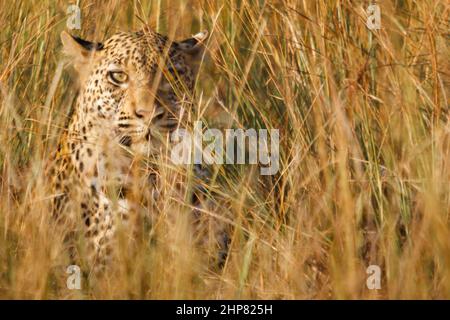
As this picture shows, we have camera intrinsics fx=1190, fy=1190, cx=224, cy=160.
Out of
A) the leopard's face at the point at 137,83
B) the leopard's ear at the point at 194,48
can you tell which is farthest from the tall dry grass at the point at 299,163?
the leopard's face at the point at 137,83

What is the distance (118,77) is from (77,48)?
9.9 inches

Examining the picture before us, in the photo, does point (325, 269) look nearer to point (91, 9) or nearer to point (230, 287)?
point (230, 287)

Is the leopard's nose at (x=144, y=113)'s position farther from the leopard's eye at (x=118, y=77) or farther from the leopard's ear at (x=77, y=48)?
the leopard's ear at (x=77, y=48)

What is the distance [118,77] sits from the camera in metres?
5.06

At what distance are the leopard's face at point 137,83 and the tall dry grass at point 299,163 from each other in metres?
0.19

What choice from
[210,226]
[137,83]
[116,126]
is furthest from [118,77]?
[210,226]

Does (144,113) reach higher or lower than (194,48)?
lower

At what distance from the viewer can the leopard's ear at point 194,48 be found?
5234 millimetres

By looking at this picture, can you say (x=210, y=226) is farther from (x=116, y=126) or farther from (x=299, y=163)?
(x=116, y=126)

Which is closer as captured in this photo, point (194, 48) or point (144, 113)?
point (144, 113)

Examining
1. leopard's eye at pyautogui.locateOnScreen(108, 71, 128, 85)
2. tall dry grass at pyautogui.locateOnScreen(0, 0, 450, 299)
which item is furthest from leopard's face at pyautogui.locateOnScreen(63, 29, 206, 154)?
tall dry grass at pyautogui.locateOnScreen(0, 0, 450, 299)

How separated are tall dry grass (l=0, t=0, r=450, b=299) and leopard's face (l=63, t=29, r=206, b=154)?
19cm

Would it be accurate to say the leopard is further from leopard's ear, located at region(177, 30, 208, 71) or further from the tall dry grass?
the tall dry grass
